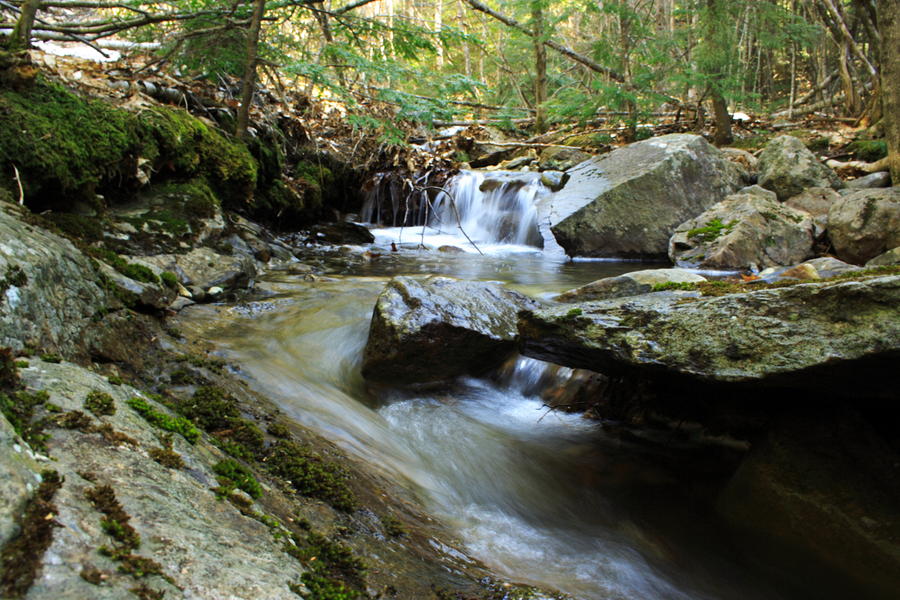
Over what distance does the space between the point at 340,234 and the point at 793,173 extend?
7675mm

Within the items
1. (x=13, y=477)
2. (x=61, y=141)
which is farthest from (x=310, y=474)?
Result: (x=61, y=141)

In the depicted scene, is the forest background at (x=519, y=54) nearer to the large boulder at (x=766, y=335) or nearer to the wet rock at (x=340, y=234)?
the wet rock at (x=340, y=234)

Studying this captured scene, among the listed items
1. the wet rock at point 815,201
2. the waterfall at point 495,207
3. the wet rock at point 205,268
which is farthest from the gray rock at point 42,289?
the wet rock at point 815,201

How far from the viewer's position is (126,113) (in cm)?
500

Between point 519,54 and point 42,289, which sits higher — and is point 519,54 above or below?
above

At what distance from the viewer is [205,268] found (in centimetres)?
503

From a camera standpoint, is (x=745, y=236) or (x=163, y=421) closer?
(x=163, y=421)

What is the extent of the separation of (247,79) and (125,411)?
20.0 ft

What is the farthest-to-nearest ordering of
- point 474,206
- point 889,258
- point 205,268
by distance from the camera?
point 474,206 < point 889,258 < point 205,268

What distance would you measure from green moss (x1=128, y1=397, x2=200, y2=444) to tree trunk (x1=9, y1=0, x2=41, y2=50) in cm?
426

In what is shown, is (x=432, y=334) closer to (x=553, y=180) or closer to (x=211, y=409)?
(x=211, y=409)

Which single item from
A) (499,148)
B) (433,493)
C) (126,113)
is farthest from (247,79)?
(499,148)

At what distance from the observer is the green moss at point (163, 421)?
5.09ft

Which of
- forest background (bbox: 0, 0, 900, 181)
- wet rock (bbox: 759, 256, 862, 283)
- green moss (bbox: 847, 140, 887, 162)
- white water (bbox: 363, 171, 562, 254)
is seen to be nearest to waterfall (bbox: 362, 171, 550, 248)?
white water (bbox: 363, 171, 562, 254)
